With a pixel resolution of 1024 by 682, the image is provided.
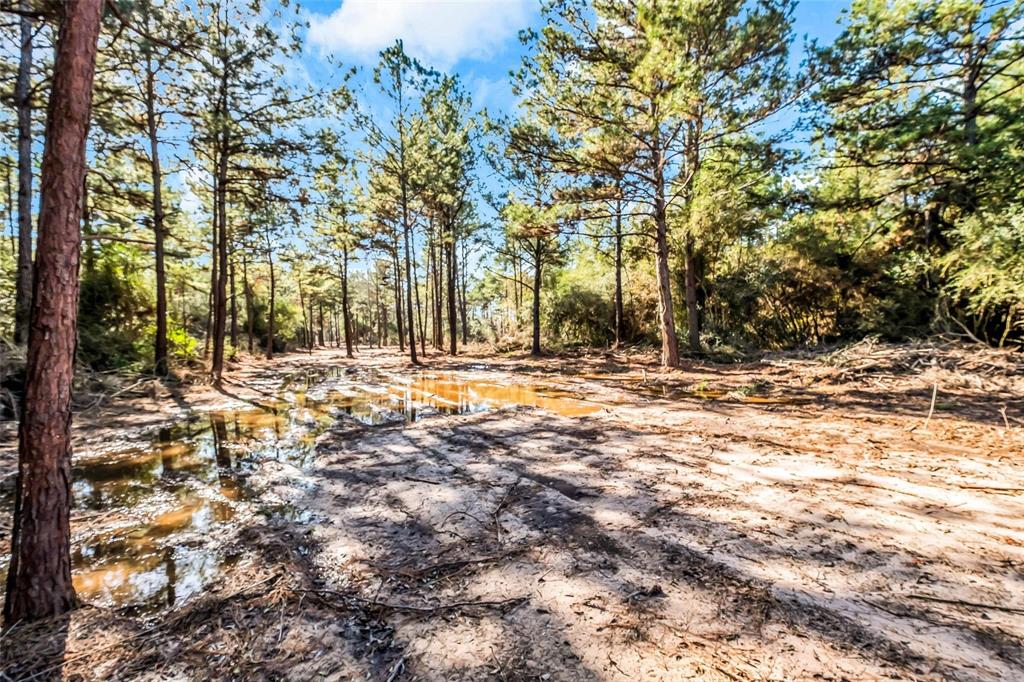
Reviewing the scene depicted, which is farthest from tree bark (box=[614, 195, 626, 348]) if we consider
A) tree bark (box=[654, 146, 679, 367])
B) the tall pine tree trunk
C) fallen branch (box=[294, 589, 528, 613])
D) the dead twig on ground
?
fallen branch (box=[294, 589, 528, 613])

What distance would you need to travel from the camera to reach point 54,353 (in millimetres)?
2143

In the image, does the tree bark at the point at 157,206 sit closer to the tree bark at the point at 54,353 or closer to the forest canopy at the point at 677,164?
the forest canopy at the point at 677,164

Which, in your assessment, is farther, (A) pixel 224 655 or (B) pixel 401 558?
(B) pixel 401 558

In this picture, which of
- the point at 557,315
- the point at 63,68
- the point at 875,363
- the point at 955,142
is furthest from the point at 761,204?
the point at 557,315

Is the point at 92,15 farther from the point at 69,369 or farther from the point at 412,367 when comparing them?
the point at 412,367

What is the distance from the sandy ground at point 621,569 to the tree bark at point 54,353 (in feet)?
1.00

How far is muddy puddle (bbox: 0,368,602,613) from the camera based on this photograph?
2.72m

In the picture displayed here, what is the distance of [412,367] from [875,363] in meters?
14.6

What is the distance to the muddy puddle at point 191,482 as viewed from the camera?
8.93 ft

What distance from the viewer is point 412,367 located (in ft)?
54.9

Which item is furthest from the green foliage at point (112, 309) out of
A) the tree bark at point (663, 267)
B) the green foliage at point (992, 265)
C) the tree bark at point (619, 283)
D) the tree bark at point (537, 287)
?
the green foliage at point (992, 265)

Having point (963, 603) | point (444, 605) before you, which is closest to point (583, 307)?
point (963, 603)

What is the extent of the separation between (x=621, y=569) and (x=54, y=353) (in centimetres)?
350

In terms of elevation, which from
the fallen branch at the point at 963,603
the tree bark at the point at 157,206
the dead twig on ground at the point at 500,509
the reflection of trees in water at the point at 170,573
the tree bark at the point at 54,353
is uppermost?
the tree bark at the point at 157,206
